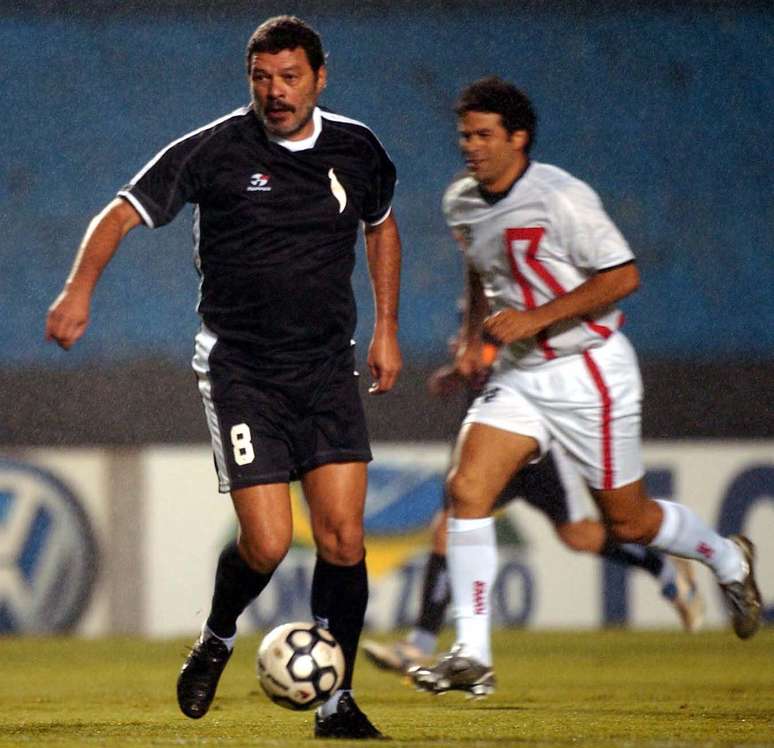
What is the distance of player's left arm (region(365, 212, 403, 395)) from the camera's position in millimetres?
4883

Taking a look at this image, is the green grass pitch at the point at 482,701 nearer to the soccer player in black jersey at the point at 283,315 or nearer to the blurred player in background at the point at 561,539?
the blurred player in background at the point at 561,539

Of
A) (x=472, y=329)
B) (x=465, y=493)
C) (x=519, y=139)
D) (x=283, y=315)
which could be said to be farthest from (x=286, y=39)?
(x=472, y=329)

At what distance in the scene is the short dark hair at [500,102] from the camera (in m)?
5.48

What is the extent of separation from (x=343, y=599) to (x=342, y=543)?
160mm

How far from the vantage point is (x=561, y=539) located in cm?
738

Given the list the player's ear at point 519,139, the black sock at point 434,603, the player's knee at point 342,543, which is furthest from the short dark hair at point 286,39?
the black sock at point 434,603

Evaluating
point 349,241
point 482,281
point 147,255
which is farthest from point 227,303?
point 147,255

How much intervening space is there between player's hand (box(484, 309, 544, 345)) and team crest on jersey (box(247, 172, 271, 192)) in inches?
37.1

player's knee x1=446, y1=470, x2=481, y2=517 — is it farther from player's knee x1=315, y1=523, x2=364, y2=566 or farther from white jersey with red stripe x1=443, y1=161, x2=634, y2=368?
player's knee x1=315, y1=523, x2=364, y2=566

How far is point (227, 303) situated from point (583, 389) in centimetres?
143

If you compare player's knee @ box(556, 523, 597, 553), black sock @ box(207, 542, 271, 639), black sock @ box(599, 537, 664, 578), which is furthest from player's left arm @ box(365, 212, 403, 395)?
black sock @ box(599, 537, 664, 578)

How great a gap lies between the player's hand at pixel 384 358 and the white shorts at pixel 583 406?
31.4 inches

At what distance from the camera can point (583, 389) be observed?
572cm

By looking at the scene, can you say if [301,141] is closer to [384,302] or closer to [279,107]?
[279,107]
